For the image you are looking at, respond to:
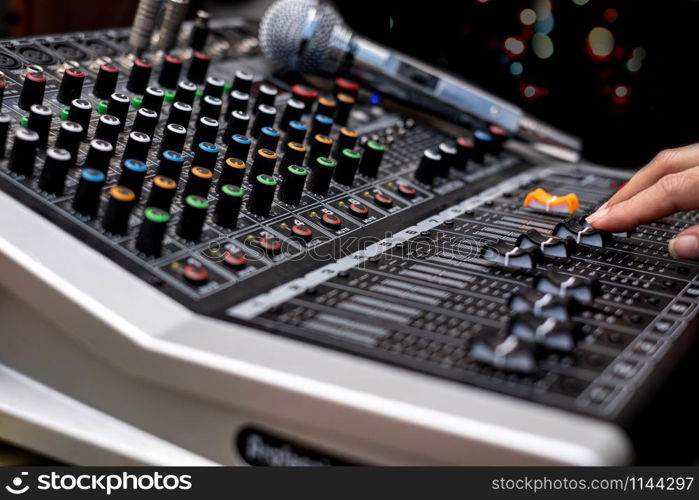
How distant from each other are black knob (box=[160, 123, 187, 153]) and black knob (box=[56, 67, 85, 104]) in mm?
164

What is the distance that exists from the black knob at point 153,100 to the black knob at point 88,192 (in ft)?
0.80

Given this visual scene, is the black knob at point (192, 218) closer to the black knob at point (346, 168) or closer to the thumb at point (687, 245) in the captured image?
the black knob at point (346, 168)

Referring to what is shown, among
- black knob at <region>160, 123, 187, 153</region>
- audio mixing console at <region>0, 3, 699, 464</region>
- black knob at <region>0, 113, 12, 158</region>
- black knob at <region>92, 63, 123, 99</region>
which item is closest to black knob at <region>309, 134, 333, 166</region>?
audio mixing console at <region>0, 3, 699, 464</region>

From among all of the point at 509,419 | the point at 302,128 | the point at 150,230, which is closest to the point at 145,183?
the point at 150,230

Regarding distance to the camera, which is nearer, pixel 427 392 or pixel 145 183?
pixel 427 392

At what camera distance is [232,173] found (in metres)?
1.00

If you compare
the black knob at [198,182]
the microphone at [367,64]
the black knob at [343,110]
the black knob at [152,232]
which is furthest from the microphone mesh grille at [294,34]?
the black knob at [152,232]

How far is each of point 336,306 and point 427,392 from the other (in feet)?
0.63

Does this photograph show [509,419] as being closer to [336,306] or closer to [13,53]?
[336,306]

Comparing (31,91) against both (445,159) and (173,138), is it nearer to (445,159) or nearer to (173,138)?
(173,138)

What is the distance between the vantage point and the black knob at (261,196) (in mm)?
1000
